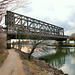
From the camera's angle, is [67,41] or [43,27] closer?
[43,27]

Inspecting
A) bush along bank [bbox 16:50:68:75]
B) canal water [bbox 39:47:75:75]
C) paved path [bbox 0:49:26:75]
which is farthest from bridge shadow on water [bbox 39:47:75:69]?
paved path [bbox 0:49:26:75]

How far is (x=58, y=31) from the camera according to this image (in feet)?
292

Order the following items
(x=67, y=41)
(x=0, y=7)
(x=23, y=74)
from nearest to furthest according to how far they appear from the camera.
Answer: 1. (x=0, y=7)
2. (x=23, y=74)
3. (x=67, y=41)

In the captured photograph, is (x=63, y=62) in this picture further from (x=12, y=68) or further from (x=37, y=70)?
(x=12, y=68)

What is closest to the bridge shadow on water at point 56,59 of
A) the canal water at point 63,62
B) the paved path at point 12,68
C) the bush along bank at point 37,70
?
the canal water at point 63,62

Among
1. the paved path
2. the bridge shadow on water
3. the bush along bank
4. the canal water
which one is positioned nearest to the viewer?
the paved path

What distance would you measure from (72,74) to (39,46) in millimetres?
6028

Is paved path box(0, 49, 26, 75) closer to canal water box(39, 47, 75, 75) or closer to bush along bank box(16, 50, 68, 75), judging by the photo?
bush along bank box(16, 50, 68, 75)

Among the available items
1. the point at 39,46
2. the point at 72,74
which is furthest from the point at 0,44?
the point at 72,74

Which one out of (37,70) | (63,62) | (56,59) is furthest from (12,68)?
(56,59)

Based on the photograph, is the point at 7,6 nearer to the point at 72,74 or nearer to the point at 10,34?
the point at 72,74

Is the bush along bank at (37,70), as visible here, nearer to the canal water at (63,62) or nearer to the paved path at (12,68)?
the paved path at (12,68)

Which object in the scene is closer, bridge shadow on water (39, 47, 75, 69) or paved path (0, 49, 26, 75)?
paved path (0, 49, 26, 75)

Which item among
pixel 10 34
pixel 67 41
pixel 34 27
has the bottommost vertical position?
pixel 67 41
